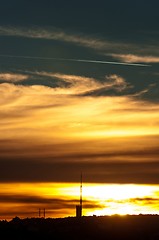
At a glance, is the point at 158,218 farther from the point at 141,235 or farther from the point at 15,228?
the point at 15,228

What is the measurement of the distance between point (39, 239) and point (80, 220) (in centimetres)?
581

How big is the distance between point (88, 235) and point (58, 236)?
249 centimetres

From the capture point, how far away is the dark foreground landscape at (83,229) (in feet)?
212

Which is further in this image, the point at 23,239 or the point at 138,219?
the point at 138,219

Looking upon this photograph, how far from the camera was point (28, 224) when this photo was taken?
67.9m

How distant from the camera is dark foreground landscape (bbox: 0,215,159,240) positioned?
64562mm

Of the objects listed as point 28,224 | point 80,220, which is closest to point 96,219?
point 80,220

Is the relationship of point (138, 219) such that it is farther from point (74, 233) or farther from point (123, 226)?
point (74, 233)

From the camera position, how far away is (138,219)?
70375 millimetres

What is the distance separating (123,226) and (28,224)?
8.25 meters

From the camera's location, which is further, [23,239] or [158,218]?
[158,218]

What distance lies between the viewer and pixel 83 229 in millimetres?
65562

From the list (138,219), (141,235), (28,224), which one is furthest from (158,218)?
(28,224)

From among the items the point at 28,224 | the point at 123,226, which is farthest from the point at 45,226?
the point at 123,226
